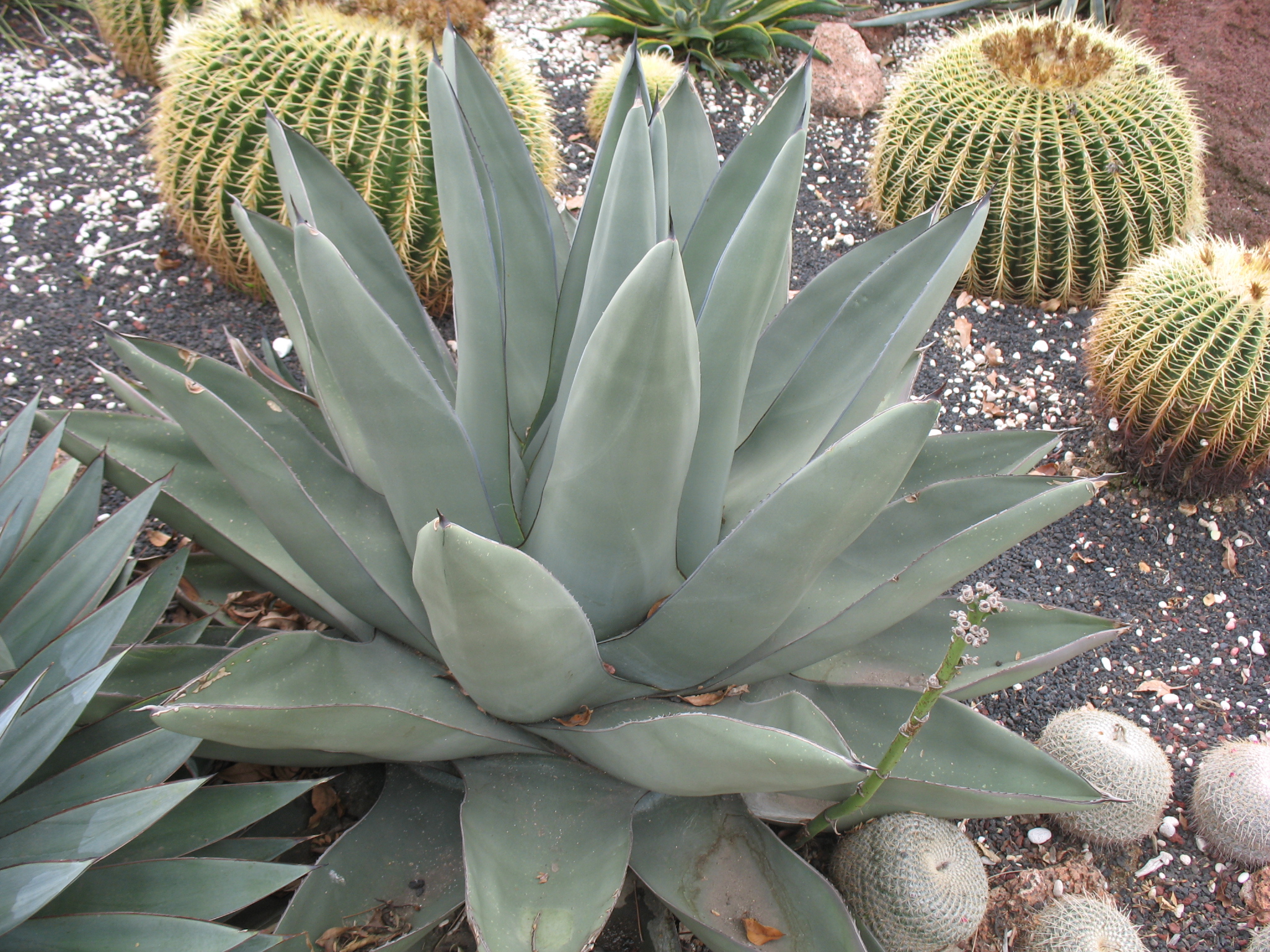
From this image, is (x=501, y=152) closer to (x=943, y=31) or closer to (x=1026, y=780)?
(x=1026, y=780)

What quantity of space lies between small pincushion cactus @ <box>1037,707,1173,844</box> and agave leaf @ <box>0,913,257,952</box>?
5.78ft

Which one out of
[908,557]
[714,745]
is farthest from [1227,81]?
[714,745]

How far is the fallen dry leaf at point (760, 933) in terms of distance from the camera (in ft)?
4.49

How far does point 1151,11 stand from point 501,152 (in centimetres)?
622

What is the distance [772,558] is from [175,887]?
0.96 meters

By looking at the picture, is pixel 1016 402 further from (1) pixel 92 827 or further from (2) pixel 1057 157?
(1) pixel 92 827

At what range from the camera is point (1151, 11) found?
5.94m

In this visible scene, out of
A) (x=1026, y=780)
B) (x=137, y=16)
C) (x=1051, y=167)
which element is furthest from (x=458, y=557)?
(x=137, y=16)

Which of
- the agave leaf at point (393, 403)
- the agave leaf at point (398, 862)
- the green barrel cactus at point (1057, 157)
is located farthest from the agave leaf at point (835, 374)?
the green barrel cactus at point (1057, 157)

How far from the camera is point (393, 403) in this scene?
1.22 m

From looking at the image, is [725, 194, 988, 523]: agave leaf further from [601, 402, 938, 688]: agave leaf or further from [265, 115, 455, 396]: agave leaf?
[265, 115, 455, 396]: agave leaf

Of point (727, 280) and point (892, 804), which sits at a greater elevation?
point (727, 280)

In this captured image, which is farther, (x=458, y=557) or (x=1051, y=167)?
(x=1051, y=167)

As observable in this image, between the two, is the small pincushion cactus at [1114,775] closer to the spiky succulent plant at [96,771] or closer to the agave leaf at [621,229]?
the agave leaf at [621,229]
